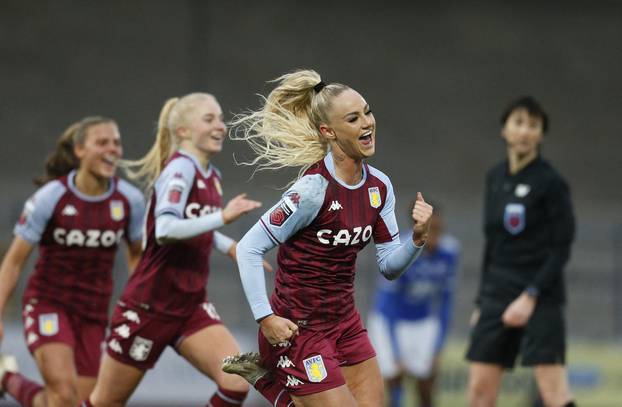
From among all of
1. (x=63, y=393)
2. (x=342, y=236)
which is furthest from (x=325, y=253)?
(x=63, y=393)

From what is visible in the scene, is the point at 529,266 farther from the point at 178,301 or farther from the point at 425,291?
the point at 425,291

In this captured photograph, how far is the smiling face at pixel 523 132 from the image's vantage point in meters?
6.73

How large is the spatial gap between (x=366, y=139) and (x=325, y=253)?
51 centimetres

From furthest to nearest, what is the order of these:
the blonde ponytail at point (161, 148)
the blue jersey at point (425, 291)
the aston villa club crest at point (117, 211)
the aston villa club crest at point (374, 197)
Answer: the blue jersey at point (425, 291) < the aston villa club crest at point (117, 211) < the blonde ponytail at point (161, 148) < the aston villa club crest at point (374, 197)

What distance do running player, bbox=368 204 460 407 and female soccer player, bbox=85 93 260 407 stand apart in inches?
167

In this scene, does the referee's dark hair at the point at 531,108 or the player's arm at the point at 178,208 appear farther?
the referee's dark hair at the point at 531,108

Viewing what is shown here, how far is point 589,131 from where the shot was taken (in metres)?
17.1

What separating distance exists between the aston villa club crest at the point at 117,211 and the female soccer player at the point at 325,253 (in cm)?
179

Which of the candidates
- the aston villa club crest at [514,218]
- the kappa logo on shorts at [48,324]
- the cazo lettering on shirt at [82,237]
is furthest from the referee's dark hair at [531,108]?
the kappa logo on shorts at [48,324]

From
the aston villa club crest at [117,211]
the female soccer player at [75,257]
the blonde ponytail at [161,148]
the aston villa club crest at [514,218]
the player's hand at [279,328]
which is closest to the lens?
the player's hand at [279,328]

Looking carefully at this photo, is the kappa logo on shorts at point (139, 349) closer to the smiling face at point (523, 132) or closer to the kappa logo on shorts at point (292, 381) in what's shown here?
the kappa logo on shorts at point (292, 381)

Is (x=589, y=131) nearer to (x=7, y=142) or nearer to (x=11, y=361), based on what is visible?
(x=7, y=142)

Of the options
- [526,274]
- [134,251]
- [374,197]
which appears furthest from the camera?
[526,274]

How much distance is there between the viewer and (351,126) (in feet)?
15.4
